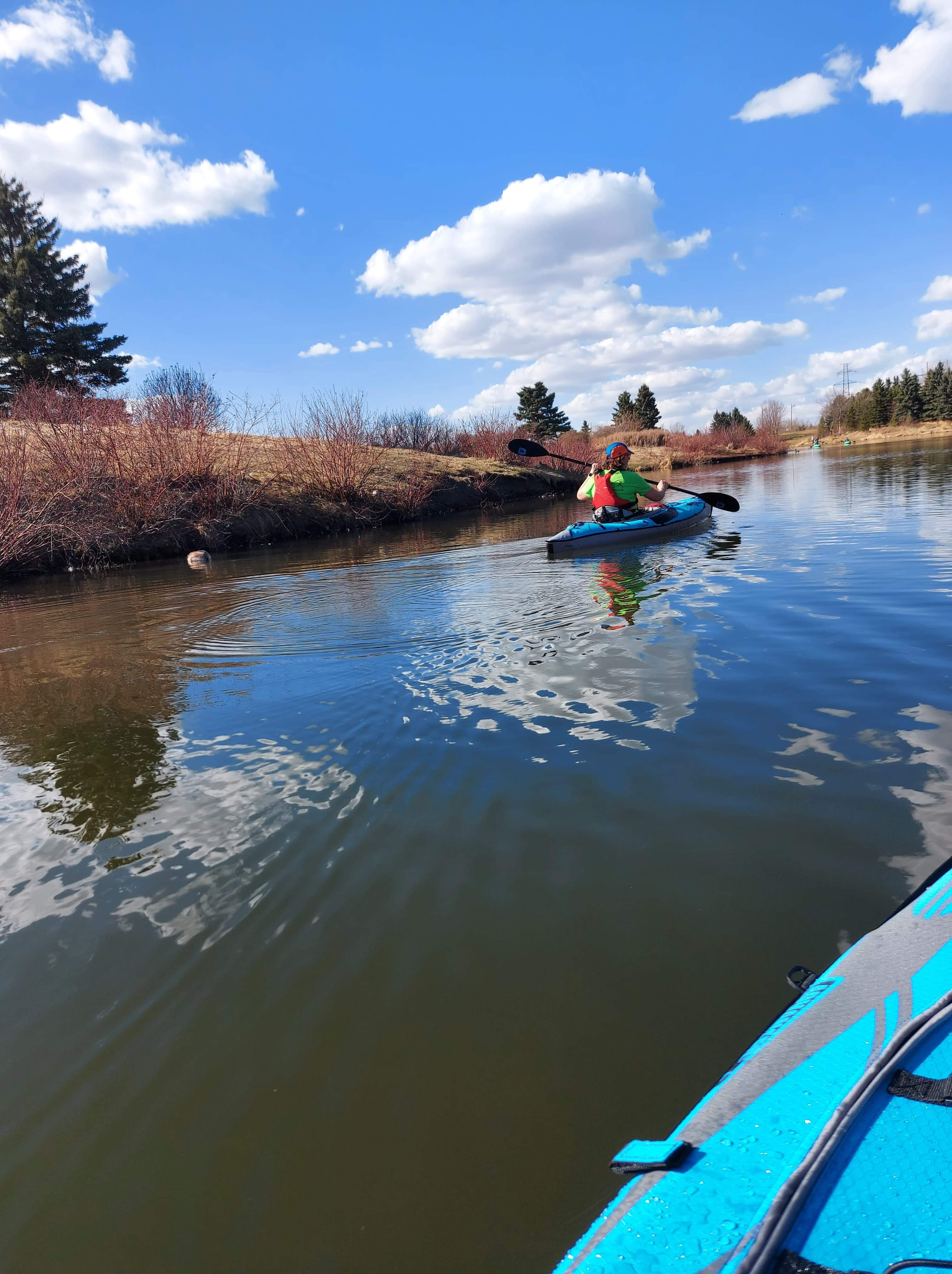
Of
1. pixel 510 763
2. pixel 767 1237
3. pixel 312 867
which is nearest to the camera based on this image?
pixel 767 1237

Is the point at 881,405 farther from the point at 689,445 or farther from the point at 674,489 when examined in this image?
the point at 674,489

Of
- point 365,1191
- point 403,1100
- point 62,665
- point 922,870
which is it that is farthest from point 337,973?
point 62,665

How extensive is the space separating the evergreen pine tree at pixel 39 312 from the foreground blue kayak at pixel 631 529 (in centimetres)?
2565

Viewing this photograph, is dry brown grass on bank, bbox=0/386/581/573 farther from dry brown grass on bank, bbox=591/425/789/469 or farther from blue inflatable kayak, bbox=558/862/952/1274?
dry brown grass on bank, bbox=591/425/789/469

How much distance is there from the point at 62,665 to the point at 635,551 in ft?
26.4

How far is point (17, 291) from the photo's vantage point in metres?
29.5

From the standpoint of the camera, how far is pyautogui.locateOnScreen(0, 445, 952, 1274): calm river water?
5.65 feet

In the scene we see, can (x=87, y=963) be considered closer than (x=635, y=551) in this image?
Yes

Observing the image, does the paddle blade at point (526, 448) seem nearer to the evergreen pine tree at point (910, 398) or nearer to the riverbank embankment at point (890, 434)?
the riverbank embankment at point (890, 434)

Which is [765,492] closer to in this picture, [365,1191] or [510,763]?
[510,763]

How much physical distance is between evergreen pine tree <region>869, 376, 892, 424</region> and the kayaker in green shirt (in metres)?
72.8

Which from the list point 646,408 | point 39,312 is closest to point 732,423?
point 646,408

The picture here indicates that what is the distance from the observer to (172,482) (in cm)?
1761

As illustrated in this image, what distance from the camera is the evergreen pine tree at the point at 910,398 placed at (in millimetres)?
68938
